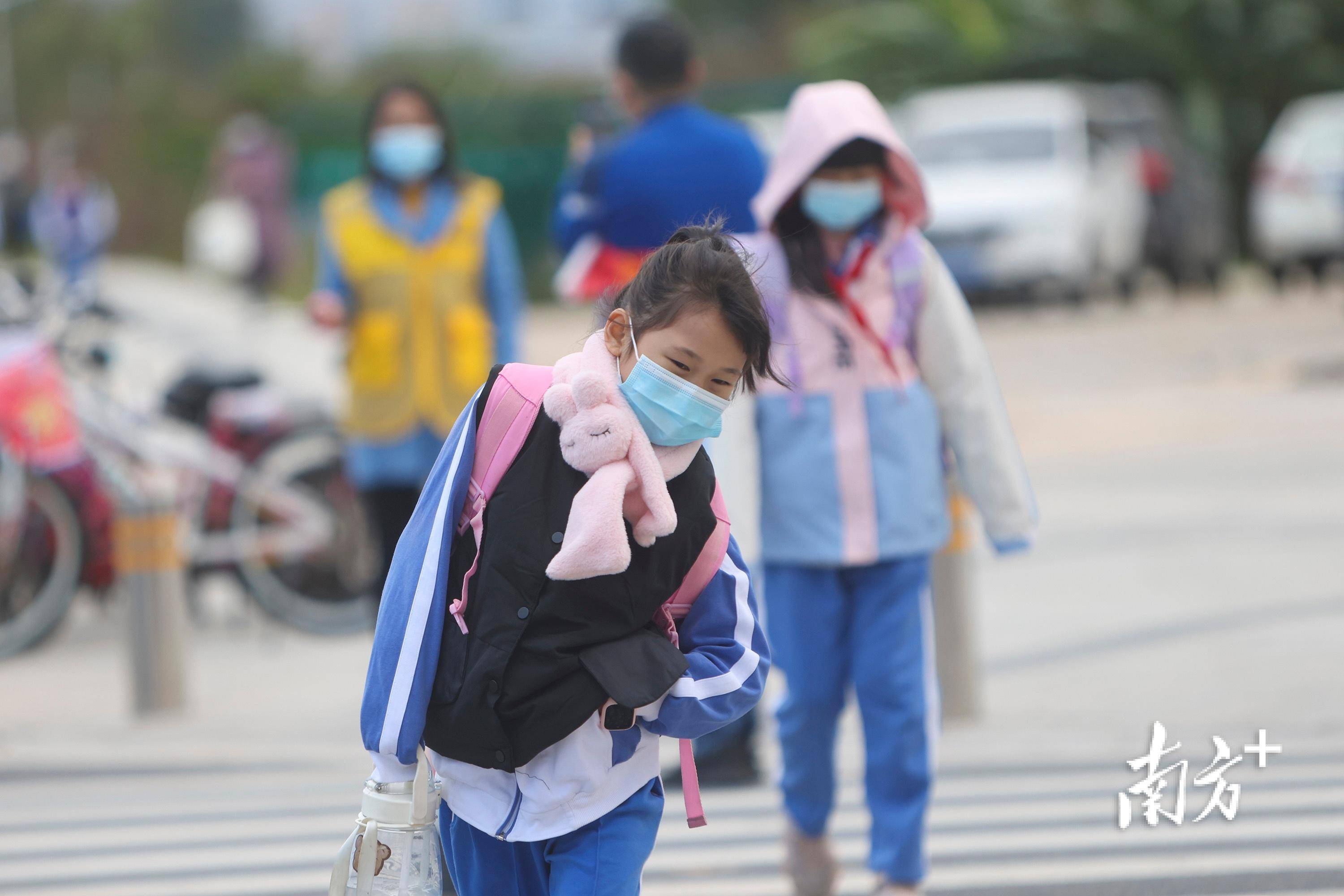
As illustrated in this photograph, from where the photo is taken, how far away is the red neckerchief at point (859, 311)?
4590 millimetres

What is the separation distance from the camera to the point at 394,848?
3.08 m

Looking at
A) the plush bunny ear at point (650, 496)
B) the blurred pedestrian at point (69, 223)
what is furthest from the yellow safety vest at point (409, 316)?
the blurred pedestrian at point (69, 223)

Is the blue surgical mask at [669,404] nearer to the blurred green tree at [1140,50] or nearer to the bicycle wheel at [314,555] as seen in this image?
the bicycle wheel at [314,555]

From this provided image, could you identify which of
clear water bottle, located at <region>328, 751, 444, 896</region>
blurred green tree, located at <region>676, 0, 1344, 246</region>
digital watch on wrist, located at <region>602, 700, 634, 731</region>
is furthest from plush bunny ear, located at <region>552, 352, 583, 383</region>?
blurred green tree, located at <region>676, 0, 1344, 246</region>

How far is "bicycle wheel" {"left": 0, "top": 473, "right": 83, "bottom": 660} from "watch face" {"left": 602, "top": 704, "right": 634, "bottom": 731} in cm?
559

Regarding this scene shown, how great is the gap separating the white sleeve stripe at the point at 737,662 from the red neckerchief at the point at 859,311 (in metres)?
1.45

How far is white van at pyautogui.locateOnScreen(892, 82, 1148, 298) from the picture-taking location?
19234 mm

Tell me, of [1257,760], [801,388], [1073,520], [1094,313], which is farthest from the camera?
[1094,313]

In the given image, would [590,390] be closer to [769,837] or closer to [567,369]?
[567,369]

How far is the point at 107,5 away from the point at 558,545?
204 ft

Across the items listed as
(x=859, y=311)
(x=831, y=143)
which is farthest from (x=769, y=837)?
(x=831, y=143)

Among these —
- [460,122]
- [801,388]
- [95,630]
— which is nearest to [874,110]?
[801,388]

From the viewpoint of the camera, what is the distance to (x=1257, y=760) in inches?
237

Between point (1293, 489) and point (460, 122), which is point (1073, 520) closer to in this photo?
point (1293, 489)
